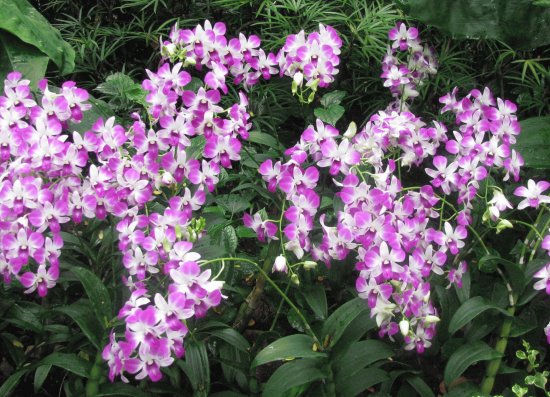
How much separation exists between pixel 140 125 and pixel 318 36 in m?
0.59

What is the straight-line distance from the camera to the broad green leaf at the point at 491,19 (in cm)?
254

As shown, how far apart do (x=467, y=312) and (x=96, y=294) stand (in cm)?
99

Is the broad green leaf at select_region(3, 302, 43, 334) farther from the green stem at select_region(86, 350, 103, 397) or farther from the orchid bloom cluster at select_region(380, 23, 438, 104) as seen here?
the orchid bloom cluster at select_region(380, 23, 438, 104)

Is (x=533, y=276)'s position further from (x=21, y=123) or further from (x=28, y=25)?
(x=28, y=25)

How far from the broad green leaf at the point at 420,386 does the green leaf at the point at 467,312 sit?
0.17 meters

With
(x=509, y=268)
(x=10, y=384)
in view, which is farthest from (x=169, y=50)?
(x=509, y=268)

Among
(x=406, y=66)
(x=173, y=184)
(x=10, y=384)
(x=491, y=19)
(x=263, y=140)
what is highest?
(x=491, y=19)

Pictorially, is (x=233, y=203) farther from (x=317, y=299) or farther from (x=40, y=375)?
(x=40, y=375)

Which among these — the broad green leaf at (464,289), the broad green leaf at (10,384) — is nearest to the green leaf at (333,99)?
the broad green leaf at (464,289)

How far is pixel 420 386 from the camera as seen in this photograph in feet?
6.07

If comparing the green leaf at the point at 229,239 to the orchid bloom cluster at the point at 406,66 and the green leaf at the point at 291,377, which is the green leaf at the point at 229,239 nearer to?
the green leaf at the point at 291,377

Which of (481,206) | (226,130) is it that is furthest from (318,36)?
(481,206)

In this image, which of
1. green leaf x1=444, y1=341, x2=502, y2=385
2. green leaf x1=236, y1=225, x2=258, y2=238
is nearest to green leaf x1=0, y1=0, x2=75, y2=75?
green leaf x1=236, y1=225, x2=258, y2=238

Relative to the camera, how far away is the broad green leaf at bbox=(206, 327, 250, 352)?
1833 millimetres
